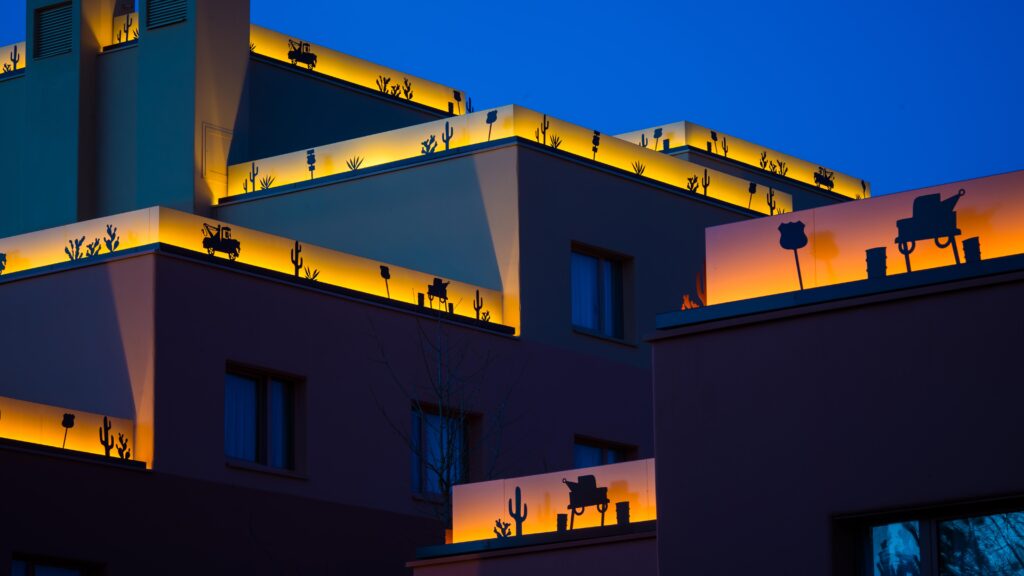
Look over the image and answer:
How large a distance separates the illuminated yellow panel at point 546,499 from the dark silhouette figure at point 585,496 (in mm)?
42

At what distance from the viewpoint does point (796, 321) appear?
52.9ft

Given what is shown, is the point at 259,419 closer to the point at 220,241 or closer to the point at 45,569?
the point at 220,241

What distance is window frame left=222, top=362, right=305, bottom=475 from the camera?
28406mm

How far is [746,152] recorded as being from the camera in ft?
131

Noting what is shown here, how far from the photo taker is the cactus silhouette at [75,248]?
28562 mm

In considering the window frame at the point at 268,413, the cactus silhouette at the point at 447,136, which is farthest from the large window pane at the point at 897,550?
the cactus silhouette at the point at 447,136

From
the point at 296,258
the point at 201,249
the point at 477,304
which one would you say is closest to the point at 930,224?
the point at 201,249

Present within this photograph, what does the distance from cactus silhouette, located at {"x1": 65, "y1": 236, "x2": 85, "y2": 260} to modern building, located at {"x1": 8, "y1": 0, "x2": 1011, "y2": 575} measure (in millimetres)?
24

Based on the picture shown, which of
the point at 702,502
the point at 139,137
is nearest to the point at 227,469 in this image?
the point at 139,137

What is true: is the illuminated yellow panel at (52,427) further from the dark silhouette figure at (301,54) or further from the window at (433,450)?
the dark silhouette figure at (301,54)

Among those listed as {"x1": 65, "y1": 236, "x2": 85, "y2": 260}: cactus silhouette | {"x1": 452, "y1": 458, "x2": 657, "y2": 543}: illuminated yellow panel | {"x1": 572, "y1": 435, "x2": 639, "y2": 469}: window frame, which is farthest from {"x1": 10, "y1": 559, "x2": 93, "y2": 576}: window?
{"x1": 572, "y1": 435, "x2": 639, "y2": 469}: window frame

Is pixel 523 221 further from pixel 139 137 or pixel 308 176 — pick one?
pixel 139 137

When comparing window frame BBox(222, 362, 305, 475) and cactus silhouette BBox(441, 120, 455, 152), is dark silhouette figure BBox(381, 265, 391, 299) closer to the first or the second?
window frame BBox(222, 362, 305, 475)

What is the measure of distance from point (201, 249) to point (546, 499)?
9.17m
